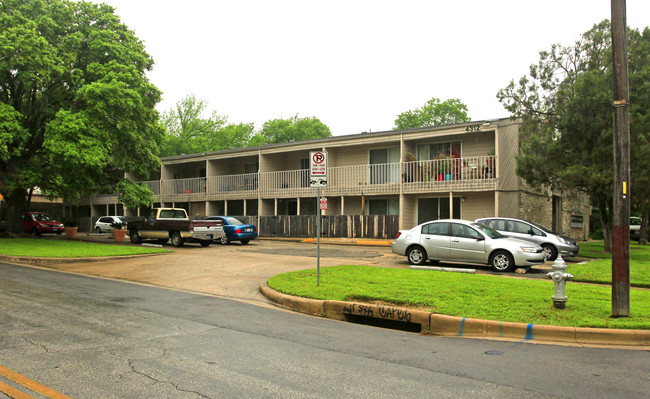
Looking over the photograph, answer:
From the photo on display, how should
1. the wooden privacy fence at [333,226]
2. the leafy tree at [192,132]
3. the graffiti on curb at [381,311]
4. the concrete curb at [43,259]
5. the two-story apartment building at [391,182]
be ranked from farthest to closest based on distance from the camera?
the leafy tree at [192,132] < the wooden privacy fence at [333,226] < the two-story apartment building at [391,182] < the concrete curb at [43,259] < the graffiti on curb at [381,311]

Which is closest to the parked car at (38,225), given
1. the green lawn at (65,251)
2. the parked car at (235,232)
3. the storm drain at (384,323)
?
the green lawn at (65,251)

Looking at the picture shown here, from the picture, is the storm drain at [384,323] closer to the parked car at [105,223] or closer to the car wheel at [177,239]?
the car wheel at [177,239]

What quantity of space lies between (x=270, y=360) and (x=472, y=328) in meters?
3.30

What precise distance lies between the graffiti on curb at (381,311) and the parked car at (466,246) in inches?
265

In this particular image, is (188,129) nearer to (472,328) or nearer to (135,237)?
(135,237)

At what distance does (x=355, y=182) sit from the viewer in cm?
2734

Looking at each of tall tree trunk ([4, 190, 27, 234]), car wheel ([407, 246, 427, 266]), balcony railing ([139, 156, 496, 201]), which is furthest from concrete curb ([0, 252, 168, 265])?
balcony railing ([139, 156, 496, 201])

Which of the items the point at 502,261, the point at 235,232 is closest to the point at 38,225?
the point at 235,232

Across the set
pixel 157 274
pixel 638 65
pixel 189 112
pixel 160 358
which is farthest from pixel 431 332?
pixel 189 112

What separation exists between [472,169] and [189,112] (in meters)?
44.2

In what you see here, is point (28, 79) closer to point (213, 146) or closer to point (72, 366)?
point (72, 366)

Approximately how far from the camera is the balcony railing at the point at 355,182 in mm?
22906

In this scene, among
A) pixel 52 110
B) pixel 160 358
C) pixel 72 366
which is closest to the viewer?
pixel 72 366

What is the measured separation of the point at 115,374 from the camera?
15.7 feet
